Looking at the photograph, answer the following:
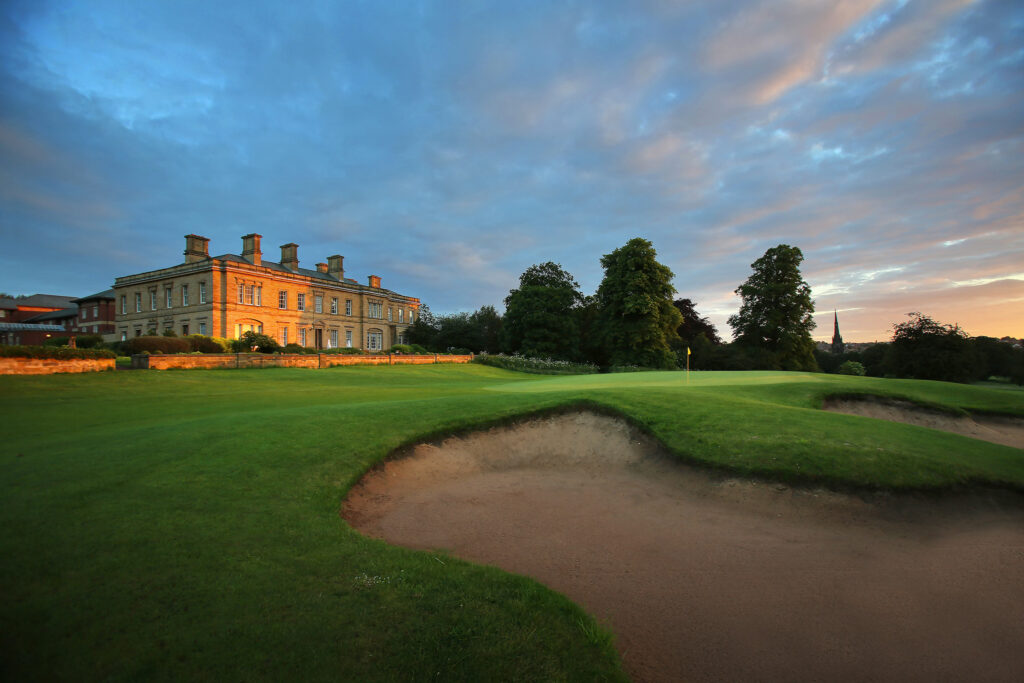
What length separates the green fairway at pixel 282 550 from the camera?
3240mm

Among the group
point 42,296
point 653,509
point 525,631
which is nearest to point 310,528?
point 525,631

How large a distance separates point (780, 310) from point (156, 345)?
53.4 metres

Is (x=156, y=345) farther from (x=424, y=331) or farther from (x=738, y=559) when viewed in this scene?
(x=424, y=331)

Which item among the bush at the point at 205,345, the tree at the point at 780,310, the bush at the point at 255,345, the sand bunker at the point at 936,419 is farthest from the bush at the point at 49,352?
the tree at the point at 780,310

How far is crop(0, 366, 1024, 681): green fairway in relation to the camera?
3.24 m

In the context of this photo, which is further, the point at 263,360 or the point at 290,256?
the point at 290,256

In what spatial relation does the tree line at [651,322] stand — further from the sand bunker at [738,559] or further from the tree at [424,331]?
the sand bunker at [738,559]

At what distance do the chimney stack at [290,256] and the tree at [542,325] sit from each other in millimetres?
27912

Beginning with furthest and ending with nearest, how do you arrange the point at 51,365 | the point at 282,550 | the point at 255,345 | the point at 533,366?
the point at 533,366
the point at 255,345
the point at 51,365
the point at 282,550

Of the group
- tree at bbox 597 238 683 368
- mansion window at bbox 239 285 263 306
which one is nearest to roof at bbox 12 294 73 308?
mansion window at bbox 239 285 263 306

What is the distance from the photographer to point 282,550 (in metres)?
4.64

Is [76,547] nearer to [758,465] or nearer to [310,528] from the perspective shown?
[310,528]

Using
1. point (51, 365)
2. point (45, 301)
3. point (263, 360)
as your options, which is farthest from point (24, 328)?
point (51, 365)

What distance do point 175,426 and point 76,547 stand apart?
6.44 meters
